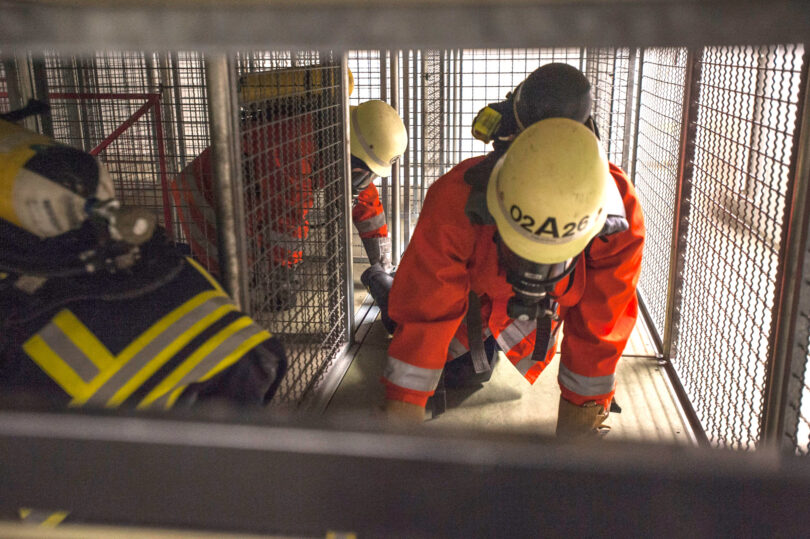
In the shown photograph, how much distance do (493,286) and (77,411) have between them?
2.03 m

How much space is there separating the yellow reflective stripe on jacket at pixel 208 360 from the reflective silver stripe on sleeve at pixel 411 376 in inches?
42.4

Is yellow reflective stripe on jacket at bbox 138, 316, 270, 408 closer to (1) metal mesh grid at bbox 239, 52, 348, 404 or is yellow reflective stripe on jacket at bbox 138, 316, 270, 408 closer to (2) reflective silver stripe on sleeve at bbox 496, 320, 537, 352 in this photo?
(1) metal mesh grid at bbox 239, 52, 348, 404

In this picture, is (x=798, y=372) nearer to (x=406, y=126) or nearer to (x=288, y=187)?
(x=288, y=187)

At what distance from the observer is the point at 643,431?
2.90m

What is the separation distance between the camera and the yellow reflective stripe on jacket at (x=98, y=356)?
1.24 meters

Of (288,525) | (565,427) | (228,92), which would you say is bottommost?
(565,427)

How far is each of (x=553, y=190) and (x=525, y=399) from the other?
168 centimetres

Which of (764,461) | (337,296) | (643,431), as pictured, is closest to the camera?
(764,461)

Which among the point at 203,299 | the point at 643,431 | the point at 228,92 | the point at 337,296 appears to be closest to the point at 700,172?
the point at 643,431

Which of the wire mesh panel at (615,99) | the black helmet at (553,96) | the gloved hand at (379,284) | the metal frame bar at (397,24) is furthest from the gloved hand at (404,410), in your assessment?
the wire mesh panel at (615,99)

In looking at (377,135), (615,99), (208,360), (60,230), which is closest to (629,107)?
(615,99)

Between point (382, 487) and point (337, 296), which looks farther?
point (337, 296)

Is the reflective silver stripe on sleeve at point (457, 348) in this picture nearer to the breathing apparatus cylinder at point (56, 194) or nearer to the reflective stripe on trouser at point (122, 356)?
the reflective stripe on trouser at point (122, 356)

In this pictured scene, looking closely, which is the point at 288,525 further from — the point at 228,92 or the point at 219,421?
the point at 228,92
